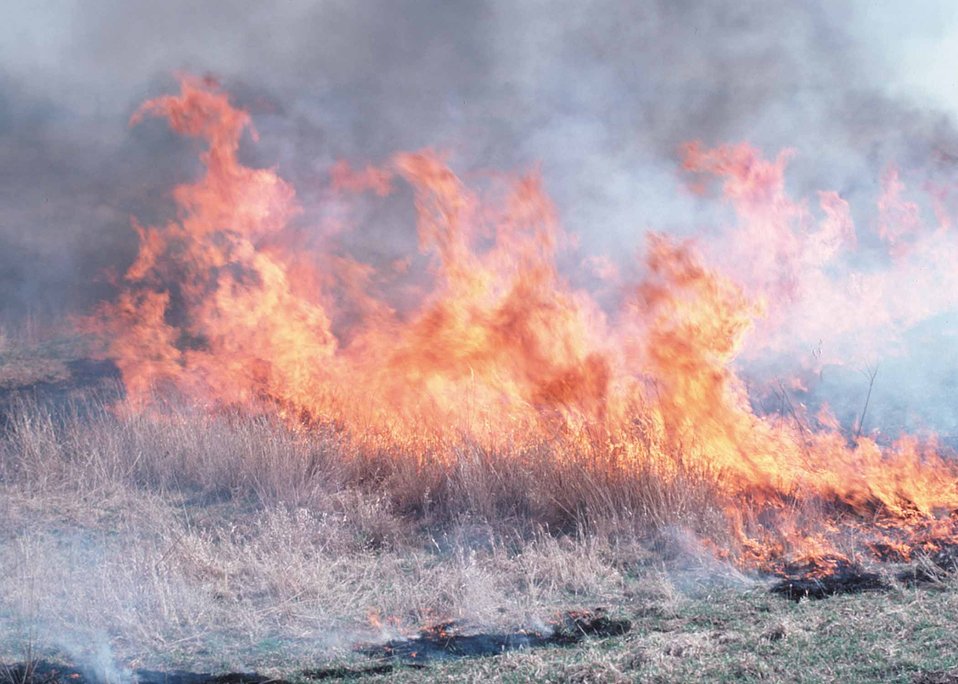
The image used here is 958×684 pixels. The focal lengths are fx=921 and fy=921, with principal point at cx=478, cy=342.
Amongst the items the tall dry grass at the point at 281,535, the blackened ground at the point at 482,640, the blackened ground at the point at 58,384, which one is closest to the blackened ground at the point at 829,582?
the tall dry grass at the point at 281,535

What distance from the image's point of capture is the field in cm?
450

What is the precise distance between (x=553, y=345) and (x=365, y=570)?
3010mm

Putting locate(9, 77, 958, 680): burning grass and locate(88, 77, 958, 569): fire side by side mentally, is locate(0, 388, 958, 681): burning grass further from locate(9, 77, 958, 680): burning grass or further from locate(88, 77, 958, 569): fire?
locate(88, 77, 958, 569): fire

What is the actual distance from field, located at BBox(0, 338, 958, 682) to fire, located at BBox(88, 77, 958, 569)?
494 mm

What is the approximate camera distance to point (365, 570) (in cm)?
602

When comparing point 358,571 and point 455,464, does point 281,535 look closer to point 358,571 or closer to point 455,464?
point 358,571

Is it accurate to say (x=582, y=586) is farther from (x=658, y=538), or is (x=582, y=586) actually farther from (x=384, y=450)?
(x=384, y=450)

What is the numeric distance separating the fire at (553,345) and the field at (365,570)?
49cm

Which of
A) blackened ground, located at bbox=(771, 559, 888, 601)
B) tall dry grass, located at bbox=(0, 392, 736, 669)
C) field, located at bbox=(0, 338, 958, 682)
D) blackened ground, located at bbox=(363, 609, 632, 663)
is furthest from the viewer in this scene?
blackened ground, located at bbox=(771, 559, 888, 601)

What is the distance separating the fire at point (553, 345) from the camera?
6879 millimetres

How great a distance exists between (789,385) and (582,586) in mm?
3621

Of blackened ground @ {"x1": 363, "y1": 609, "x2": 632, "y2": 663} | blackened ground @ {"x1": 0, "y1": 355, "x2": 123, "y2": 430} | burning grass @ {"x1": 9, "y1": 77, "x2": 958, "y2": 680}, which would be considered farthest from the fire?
blackened ground @ {"x1": 363, "y1": 609, "x2": 632, "y2": 663}

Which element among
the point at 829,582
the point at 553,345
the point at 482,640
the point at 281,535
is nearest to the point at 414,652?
the point at 482,640

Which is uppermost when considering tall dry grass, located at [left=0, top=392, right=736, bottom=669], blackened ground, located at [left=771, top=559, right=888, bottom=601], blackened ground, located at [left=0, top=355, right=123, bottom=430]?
blackened ground, located at [left=0, top=355, right=123, bottom=430]
